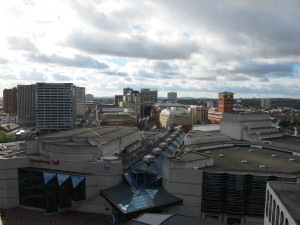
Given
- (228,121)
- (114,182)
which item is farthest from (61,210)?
(228,121)

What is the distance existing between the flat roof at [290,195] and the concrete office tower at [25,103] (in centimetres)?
19653

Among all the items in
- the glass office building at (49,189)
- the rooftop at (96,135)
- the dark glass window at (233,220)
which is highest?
the rooftop at (96,135)

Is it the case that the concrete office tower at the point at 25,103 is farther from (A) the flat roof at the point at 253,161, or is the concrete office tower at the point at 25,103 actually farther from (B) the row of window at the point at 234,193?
(B) the row of window at the point at 234,193

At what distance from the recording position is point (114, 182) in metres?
47.1

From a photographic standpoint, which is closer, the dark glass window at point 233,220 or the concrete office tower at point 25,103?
the dark glass window at point 233,220

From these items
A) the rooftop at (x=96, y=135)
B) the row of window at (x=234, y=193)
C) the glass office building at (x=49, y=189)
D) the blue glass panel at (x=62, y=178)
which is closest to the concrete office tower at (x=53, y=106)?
the rooftop at (x=96, y=135)

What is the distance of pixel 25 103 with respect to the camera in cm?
19538

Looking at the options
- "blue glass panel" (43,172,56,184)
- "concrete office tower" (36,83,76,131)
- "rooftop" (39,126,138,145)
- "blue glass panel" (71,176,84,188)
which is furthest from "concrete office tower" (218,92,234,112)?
"blue glass panel" (43,172,56,184)

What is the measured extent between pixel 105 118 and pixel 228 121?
299ft

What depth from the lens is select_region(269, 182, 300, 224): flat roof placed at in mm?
24536

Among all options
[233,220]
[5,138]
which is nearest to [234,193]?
[233,220]

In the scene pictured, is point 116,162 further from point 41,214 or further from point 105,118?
point 105,118

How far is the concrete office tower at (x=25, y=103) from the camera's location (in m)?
194

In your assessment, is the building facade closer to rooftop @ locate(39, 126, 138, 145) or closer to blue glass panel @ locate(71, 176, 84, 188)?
blue glass panel @ locate(71, 176, 84, 188)
